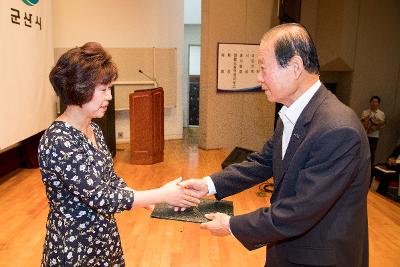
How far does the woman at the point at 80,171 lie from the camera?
1.27 metres

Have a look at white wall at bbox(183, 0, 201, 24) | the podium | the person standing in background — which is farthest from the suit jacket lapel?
white wall at bbox(183, 0, 201, 24)

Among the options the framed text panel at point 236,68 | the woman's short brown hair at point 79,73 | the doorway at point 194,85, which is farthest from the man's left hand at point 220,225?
the doorway at point 194,85

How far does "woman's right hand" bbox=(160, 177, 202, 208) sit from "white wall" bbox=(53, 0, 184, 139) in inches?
183

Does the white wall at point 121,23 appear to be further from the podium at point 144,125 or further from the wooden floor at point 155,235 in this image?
the wooden floor at point 155,235

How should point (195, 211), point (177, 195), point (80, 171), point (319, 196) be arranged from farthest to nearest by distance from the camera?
1. point (195, 211)
2. point (177, 195)
3. point (80, 171)
4. point (319, 196)

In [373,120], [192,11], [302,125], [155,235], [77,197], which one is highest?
[192,11]

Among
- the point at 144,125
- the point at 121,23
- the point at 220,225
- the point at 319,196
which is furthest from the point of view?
the point at 121,23

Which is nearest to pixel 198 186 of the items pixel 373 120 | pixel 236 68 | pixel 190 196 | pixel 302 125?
pixel 190 196

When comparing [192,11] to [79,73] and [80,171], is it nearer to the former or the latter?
[79,73]

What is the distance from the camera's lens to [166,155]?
549cm

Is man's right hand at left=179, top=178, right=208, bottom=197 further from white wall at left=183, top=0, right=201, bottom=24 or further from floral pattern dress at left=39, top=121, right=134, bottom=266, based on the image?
white wall at left=183, top=0, right=201, bottom=24

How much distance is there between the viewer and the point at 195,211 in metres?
2.91

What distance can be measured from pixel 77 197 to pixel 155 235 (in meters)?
1.74

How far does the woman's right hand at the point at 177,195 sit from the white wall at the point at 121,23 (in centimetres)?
464
